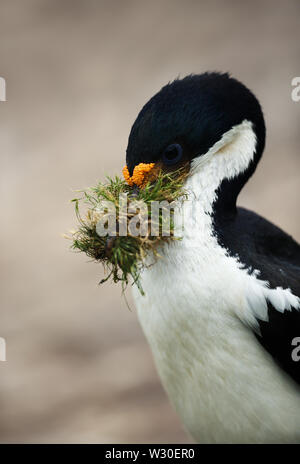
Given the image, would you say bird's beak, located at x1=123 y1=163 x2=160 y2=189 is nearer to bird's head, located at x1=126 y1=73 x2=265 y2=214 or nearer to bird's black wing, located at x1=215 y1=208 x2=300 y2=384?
bird's head, located at x1=126 y1=73 x2=265 y2=214

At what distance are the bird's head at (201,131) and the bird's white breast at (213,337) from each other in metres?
0.07

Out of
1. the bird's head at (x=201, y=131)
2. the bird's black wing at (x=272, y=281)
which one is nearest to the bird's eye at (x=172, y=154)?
the bird's head at (x=201, y=131)

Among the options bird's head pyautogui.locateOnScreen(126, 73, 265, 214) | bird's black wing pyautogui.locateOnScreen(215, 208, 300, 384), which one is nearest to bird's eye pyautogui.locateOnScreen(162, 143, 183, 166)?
bird's head pyautogui.locateOnScreen(126, 73, 265, 214)

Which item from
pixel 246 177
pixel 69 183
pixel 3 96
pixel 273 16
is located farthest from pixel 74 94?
pixel 246 177

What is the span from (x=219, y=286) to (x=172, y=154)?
465mm

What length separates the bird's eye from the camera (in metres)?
2.17

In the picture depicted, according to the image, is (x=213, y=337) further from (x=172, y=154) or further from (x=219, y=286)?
(x=172, y=154)

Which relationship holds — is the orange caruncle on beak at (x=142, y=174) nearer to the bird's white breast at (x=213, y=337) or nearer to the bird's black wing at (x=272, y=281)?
the bird's white breast at (x=213, y=337)

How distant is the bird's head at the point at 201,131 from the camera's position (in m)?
2.16

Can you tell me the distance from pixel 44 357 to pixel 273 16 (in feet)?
17.0
